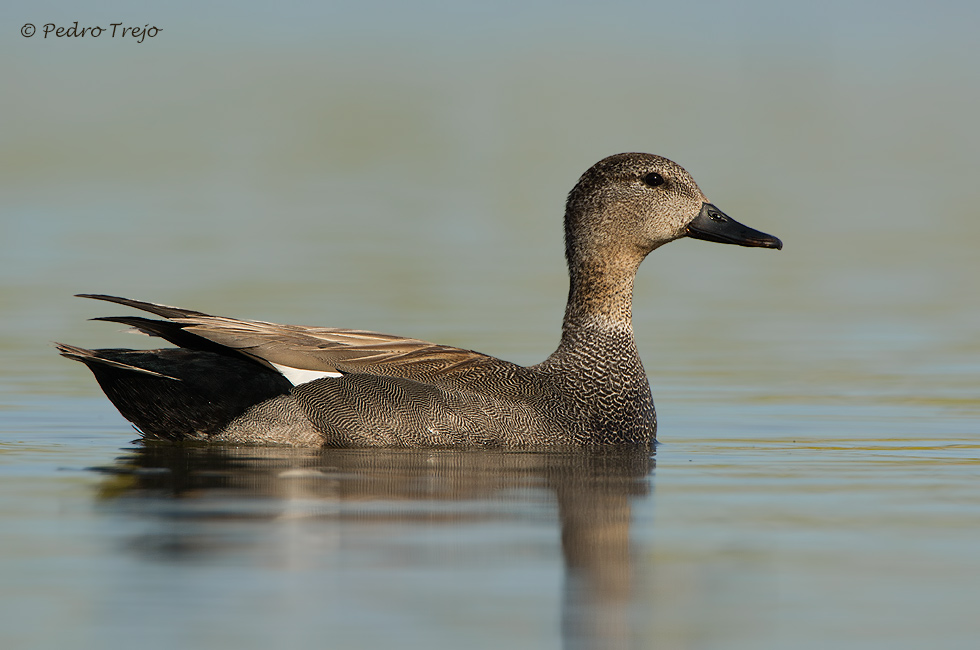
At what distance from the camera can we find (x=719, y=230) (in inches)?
385

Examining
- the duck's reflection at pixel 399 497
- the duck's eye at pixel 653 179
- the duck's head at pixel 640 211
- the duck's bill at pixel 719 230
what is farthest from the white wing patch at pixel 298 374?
the duck's bill at pixel 719 230

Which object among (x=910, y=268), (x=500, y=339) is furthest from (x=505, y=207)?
(x=500, y=339)

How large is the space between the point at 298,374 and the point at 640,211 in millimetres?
2177

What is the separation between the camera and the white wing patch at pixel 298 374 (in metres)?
8.91

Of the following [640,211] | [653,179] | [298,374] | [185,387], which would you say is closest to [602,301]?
[640,211]

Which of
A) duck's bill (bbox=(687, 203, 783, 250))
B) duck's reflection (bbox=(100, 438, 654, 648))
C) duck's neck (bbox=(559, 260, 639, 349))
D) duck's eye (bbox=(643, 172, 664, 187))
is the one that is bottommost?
duck's reflection (bbox=(100, 438, 654, 648))

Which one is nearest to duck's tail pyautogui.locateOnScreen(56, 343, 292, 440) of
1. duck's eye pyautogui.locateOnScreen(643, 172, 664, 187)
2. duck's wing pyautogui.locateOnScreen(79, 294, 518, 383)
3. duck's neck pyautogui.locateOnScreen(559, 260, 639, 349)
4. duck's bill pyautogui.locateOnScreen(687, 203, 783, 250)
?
duck's wing pyautogui.locateOnScreen(79, 294, 518, 383)

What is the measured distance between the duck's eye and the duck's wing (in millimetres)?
1340

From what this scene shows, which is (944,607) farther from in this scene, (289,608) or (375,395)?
(375,395)

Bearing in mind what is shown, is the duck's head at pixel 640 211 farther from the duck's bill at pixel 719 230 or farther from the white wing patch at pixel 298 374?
the white wing patch at pixel 298 374

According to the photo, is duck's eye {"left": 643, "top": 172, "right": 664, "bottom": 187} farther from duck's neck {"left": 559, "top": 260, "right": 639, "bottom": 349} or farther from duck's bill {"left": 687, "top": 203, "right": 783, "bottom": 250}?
duck's neck {"left": 559, "top": 260, "right": 639, "bottom": 349}

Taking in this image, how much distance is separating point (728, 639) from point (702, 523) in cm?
164

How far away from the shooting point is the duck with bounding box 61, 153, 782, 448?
8.85m

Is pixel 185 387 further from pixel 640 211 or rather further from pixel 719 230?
pixel 719 230
